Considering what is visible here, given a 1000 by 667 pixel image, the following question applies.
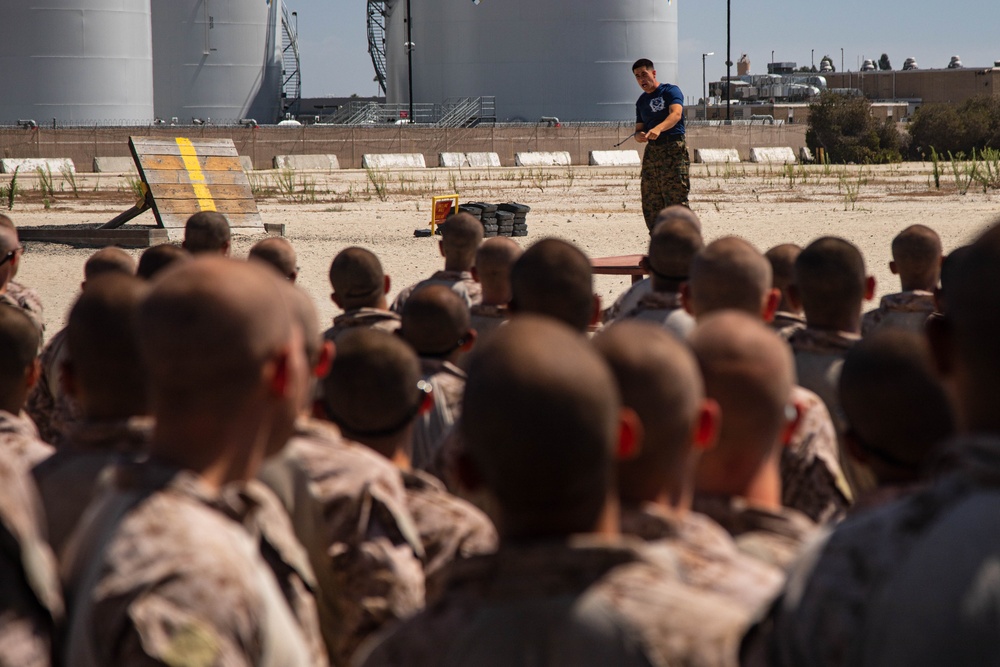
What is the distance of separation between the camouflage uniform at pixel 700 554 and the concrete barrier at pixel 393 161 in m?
33.6

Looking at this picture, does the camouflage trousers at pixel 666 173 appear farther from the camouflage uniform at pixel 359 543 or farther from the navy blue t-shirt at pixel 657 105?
the camouflage uniform at pixel 359 543

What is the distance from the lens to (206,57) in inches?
1762

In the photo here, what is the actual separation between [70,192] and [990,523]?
23.7 m

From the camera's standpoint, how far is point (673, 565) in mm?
1728

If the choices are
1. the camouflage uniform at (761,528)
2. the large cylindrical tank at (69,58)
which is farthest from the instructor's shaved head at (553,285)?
the large cylindrical tank at (69,58)

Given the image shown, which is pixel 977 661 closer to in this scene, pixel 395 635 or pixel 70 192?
pixel 395 635

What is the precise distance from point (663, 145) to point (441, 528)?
25.5ft

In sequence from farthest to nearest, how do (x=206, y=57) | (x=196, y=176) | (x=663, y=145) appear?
(x=206, y=57) → (x=196, y=176) → (x=663, y=145)

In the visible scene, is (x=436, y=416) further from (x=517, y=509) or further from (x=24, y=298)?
(x=24, y=298)

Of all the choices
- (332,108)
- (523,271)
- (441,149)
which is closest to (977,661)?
(523,271)

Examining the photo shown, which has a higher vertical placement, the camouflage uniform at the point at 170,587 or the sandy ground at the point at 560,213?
the sandy ground at the point at 560,213

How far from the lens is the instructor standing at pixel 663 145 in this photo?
32.6 ft

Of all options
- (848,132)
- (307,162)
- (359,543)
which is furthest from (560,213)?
(848,132)

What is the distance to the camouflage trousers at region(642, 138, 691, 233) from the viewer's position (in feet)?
32.9
